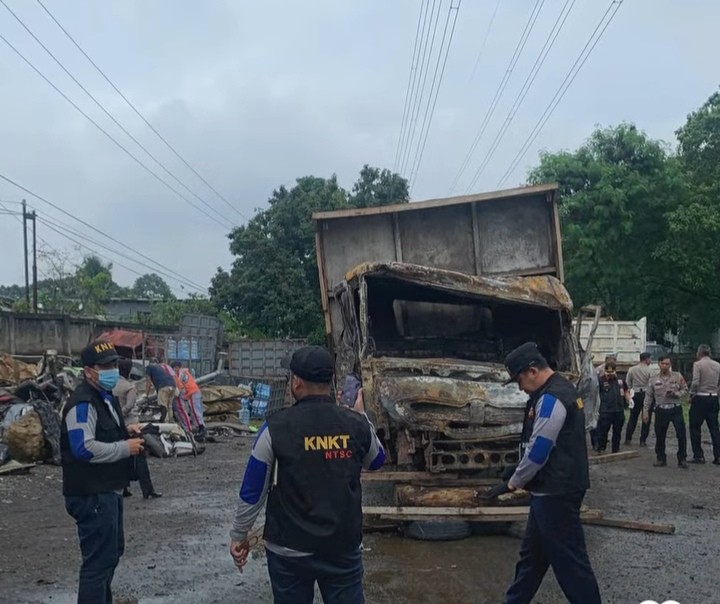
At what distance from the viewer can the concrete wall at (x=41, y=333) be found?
78.8ft

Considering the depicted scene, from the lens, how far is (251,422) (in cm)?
2064

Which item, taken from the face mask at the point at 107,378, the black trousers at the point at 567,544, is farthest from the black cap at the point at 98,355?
the black trousers at the point at 567,544

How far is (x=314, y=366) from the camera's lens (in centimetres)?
354

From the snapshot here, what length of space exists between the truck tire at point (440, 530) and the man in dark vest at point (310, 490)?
3.72m

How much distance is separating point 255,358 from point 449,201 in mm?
15293

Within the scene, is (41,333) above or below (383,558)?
above

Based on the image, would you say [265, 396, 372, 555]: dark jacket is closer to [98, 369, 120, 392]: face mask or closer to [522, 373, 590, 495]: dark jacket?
[522, 373, 590, 495]: dark jacket

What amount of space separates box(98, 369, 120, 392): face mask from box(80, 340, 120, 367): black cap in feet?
0.17

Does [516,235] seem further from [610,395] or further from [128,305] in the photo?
[128,305]

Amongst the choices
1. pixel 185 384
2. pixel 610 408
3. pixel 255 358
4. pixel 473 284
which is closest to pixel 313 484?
pixel 473 284

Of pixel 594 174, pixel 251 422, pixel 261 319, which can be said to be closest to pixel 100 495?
pixel 251 422

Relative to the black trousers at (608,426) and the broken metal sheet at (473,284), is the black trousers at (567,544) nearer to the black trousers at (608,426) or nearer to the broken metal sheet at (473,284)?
the broken metal sheet at (473,284)

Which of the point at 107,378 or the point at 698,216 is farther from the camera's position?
the point at 698,216

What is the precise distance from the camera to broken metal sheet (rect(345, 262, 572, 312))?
7898 millimetres
